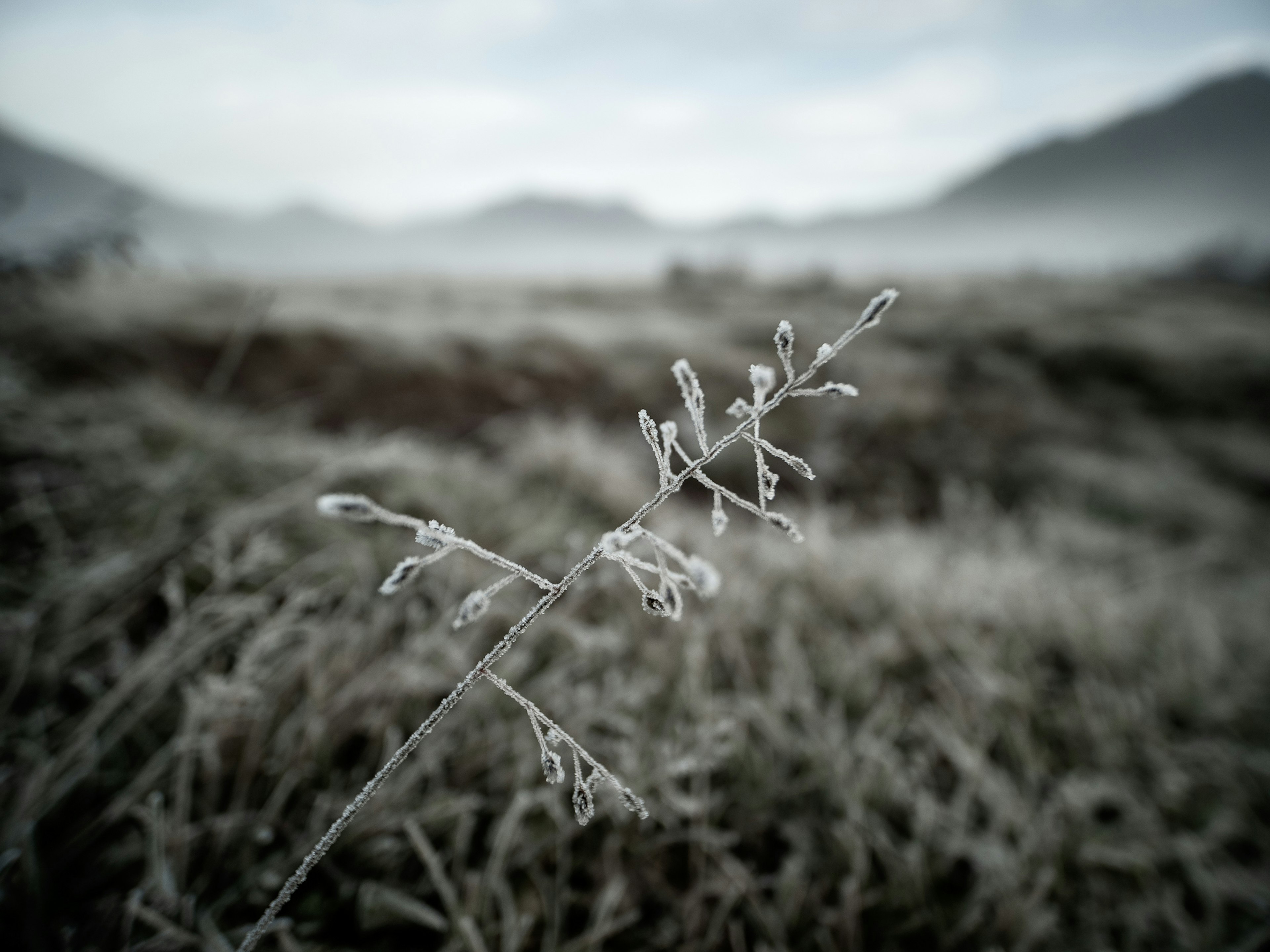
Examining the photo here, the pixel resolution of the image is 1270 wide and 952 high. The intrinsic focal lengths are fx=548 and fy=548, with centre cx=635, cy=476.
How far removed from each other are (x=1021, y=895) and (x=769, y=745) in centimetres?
79

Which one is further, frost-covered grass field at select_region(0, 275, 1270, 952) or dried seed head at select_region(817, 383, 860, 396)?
frost-covered grass field at select_region(0, 275, 1270, 952)

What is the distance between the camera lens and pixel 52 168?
16.0 feet

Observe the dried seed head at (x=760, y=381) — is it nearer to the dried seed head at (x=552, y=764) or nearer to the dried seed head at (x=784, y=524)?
the dried seed head at (x=784, y=524)

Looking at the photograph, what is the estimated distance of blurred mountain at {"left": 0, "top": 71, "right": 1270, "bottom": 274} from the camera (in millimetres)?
26859

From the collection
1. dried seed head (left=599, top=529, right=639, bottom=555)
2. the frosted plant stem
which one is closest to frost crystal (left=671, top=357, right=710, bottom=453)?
the frosted plant stem

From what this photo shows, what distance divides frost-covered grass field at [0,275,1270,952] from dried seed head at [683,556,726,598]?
0.67 meters

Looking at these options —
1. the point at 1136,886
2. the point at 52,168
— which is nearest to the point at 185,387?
the point at 52,168

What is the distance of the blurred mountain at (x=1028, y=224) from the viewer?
26.9m

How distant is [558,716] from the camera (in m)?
1.78

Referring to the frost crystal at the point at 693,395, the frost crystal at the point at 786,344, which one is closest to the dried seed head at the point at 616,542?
the frost crystal at the point at 693,395

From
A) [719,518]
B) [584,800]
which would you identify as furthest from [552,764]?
[719,518]

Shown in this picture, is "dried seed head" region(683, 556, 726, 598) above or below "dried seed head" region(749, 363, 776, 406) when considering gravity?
below

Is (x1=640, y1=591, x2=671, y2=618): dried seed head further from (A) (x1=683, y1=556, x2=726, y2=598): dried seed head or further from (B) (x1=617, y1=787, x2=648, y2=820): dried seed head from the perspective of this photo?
(B) (x1=617, y1=787, x2=648, y2=820): dried seed head

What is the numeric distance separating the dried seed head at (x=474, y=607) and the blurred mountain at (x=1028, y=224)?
19622 millimetres
